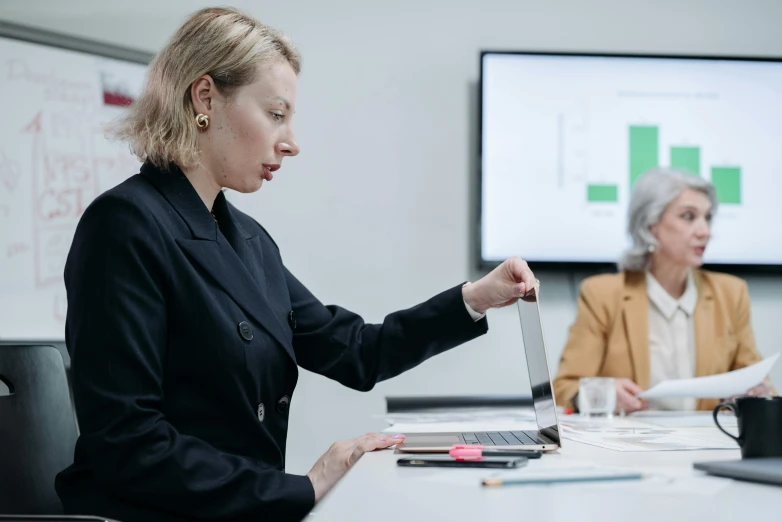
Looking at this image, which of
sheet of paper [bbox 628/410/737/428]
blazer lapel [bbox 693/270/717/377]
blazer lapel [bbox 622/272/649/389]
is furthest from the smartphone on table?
blazer lapel [bbox 693/270/717/377]

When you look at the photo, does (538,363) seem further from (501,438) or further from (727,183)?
(727,183)

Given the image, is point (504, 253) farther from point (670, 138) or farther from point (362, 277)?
point (670, 138)

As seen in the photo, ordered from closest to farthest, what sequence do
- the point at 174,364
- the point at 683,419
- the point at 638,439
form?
the point at 174,364 < the point at 638,439 < the point at 683,419

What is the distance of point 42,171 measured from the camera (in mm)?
2521

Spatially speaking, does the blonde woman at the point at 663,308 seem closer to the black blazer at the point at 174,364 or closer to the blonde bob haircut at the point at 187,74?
the black blazer at the point at 174,364

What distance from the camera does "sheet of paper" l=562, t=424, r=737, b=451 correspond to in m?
1.23

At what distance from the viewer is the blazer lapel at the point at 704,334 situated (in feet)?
8.41

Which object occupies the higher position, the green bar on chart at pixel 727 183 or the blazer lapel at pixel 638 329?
the green bar on chart at pixel 727 183

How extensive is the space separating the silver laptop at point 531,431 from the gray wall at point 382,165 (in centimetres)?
154

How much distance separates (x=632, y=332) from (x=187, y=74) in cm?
169

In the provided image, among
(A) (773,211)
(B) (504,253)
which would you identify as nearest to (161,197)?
(B) (504,253)

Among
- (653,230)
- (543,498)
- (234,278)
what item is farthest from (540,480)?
(653,230)

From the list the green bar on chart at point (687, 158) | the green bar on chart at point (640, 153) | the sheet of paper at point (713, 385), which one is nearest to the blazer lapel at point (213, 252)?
the sheet of paper at point (713, 385)

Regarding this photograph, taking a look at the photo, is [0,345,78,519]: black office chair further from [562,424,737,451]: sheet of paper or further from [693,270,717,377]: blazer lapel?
[693,270,717,377]: blazer lapel
